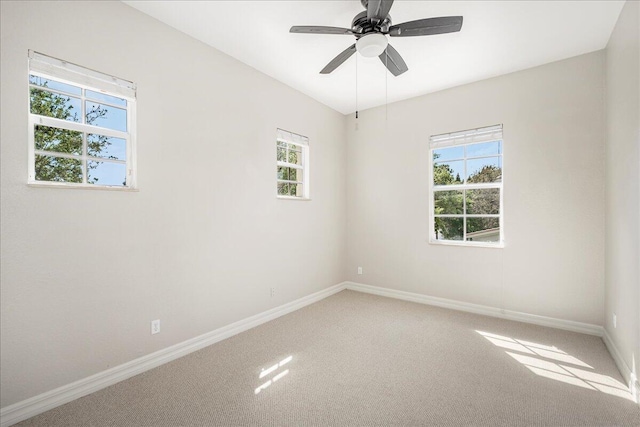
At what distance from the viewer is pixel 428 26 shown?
2.06 metres

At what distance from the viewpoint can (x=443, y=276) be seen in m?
3.99

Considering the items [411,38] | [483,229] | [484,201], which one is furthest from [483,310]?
[411,38]

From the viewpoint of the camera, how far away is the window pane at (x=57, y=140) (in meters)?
1.98

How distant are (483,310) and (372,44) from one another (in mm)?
3316

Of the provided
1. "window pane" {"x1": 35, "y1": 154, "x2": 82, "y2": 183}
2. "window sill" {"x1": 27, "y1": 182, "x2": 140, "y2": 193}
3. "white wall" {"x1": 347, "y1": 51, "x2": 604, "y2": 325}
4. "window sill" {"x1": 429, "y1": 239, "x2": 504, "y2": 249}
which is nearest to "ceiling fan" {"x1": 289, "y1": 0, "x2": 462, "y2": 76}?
"window sill" {"x1": 27, "y1": 182, "x2": 140, "y2": 193}

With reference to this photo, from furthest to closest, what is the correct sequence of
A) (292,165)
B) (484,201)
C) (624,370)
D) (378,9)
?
1. (292,165)
2. (484,201)
3. (624,370)
4. (378,9)

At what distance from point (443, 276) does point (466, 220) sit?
812mm

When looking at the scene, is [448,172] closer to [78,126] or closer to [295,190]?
[295,190]

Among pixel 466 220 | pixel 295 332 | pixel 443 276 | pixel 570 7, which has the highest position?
pixel 570 7

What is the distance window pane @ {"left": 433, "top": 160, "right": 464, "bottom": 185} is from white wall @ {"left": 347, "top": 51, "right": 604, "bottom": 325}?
16cm

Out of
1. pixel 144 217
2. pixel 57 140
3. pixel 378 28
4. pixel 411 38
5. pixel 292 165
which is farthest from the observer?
pixel 292 165

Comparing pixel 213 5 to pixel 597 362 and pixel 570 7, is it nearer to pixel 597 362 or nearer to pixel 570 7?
pixel 570 7

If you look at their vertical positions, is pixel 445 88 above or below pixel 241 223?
above

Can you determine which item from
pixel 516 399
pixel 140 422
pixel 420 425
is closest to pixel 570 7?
pixel 516 399
